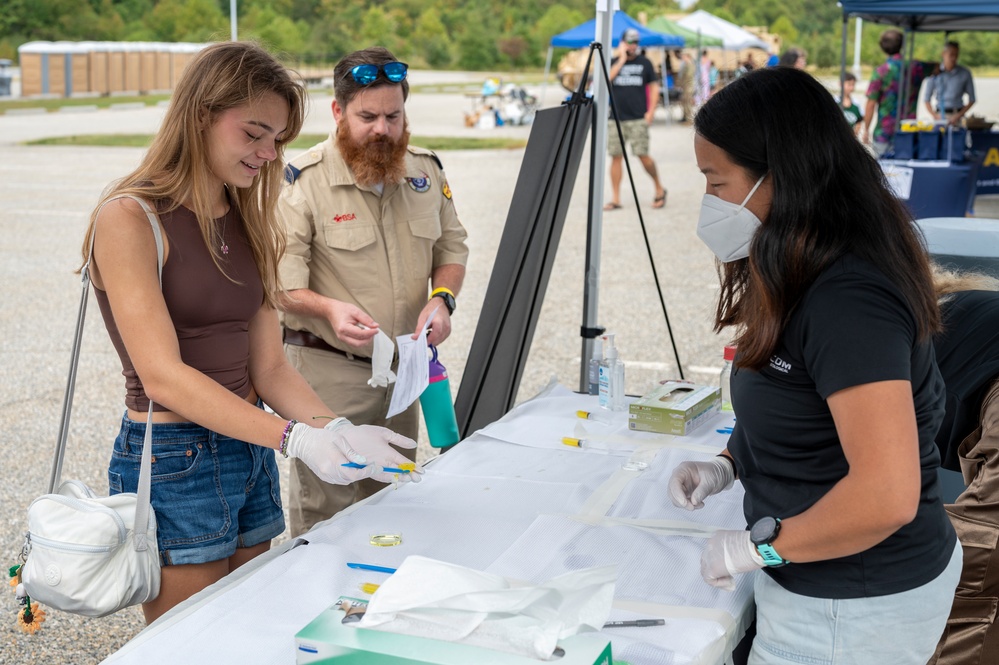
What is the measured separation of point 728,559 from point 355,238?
1.56m

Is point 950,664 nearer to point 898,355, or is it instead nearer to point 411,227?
point 898,355

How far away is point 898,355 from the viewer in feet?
4.05

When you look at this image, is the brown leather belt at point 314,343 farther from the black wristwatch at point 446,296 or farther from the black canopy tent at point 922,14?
the black canopy tent at point 922,14

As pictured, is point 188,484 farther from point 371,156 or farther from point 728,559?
point 371,156

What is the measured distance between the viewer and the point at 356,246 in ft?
8.91

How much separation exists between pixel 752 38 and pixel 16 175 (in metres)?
15.8

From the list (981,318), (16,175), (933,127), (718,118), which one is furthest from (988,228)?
(16,175)

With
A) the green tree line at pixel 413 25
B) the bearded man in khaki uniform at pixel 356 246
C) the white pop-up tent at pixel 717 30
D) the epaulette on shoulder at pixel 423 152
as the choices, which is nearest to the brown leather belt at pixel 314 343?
the bearded man in khaki uniform at pixel 356 246

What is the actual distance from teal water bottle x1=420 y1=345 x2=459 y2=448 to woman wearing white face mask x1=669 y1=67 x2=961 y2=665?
1.25 m

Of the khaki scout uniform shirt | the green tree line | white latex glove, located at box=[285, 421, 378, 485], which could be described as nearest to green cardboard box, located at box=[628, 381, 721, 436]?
the khaki scout uniform shirt

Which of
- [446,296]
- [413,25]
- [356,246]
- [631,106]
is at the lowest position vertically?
[446,296]

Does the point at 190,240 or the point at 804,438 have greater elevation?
the point at 190,240

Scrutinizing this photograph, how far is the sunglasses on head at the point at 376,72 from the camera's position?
8.47ft

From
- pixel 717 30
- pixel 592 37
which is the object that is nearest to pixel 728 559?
pixel 592 37
